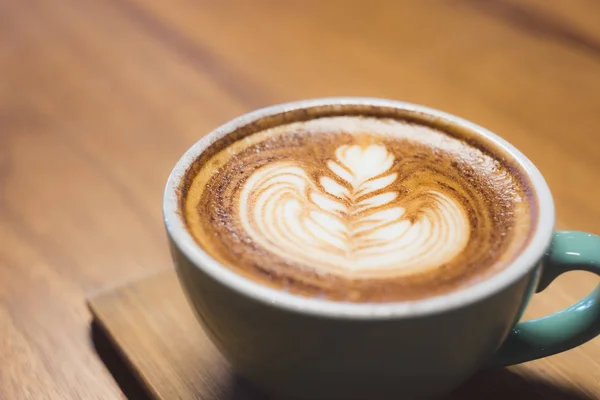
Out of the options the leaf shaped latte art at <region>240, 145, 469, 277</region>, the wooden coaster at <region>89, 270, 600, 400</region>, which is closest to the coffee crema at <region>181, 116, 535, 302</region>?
the leaf shaped latte art at <region>240, 145, 469, 277</region>

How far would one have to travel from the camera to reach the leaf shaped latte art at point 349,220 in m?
0.51

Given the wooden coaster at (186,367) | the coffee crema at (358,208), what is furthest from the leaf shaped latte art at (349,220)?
the wooden coaster at (186,367)

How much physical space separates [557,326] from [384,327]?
21cm

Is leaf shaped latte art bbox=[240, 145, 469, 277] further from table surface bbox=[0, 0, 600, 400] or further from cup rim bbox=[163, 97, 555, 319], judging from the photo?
table surface bbox=[0, 0, 600, 400]

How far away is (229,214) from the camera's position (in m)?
0.56

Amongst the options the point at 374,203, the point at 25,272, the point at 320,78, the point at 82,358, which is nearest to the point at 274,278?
the point at 374,203

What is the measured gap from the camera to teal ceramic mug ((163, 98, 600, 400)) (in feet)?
1.41

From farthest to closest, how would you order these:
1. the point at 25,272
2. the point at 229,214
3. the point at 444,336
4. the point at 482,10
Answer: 1. the point at 482,10
2. the point at 25,272
3. the point at 229,214
4. the point at 444,336

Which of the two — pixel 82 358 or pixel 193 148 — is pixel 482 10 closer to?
pixel 193 148

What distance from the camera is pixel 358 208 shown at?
1.90 feet

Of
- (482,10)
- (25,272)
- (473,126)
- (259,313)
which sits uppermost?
(482,10)

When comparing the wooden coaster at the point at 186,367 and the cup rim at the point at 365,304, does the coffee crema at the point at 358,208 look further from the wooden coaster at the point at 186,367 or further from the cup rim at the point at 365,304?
the wooden coaster at the point at 186,367

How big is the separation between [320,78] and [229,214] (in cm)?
61

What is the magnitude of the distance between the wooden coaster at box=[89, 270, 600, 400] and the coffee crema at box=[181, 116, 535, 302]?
139mm
